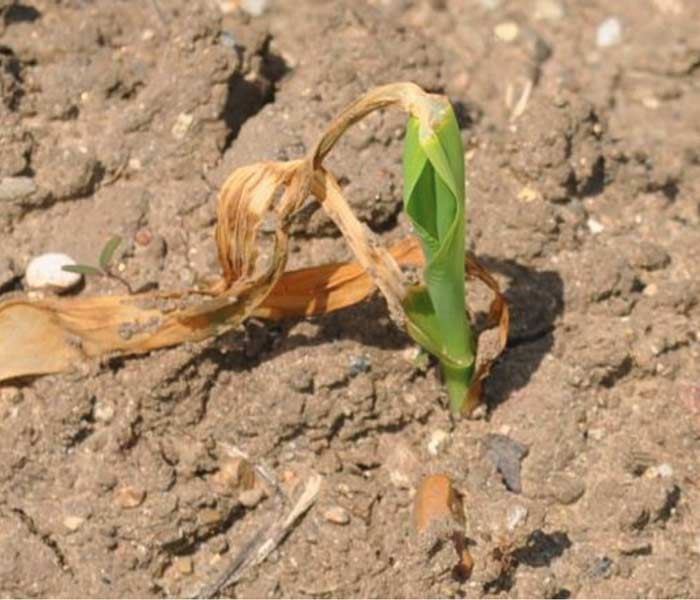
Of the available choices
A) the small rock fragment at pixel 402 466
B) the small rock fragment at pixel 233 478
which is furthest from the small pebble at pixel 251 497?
the small rock fragment at pixel 402 466

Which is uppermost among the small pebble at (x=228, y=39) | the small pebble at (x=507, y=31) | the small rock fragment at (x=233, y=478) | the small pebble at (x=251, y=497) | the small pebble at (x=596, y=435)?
the small pebble at (x=228, y=39)

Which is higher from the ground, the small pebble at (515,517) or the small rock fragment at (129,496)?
the small rock fragment at (129,496)

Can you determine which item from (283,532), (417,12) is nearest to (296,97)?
(417,12)

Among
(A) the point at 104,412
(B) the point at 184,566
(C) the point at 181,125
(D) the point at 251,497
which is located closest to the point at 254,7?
(C) the point at 181,125

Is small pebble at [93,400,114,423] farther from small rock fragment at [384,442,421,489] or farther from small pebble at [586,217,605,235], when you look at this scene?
small pebble at [586,217,605,235]

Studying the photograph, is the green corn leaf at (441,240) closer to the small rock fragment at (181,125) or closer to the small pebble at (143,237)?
the small pebble at (143,237)

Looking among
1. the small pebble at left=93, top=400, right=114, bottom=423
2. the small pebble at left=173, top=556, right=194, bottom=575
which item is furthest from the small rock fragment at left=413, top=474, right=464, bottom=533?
the small pebble at left=93, top=400, right=114, bottom=423

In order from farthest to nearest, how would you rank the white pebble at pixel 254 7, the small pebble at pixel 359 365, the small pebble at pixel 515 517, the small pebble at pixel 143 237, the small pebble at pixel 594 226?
1. the white pebble at pixel 254 7
2. the small pebble at pixel 594 226
3. the small pebble at pixel 143 237
4. the small pebble at pixel 359 365
5. the small pebble at pixel 515 517

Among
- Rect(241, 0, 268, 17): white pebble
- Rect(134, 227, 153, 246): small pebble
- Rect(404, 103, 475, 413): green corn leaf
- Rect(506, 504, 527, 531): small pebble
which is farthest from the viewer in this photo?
Rect(241, 0, 268, 17): white pebble
